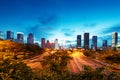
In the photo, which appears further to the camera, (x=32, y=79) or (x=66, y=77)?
(x=66, y=77)

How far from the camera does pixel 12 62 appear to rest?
11.6m

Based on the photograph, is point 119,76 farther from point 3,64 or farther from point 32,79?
point 3,64

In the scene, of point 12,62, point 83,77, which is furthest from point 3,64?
point 83,77

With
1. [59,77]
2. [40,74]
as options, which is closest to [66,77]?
[59,77]

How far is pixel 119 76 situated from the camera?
11508mm

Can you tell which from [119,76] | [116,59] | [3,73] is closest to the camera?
[3,73]

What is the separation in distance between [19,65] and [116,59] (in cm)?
4892

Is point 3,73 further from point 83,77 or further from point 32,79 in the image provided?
point 83,77

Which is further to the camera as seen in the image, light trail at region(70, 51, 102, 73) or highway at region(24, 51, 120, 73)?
light trail at region(70, 51, 102, 73)

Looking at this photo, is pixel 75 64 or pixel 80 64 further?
pixel 80 64

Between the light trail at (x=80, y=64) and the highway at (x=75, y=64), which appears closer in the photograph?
the highway at (x=75, y=64)

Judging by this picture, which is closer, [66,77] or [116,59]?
[66,77]

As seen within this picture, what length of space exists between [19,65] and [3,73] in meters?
1.02

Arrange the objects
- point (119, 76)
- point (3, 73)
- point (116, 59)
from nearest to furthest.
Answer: point (3, 73) → point (119, 76) → point (116, 59)
